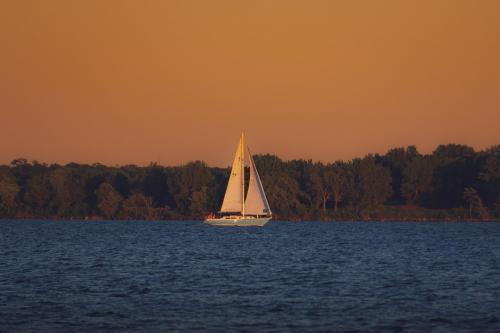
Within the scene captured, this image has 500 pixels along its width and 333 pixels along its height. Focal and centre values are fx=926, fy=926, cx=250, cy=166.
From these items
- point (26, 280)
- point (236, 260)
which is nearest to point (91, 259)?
point (236, 260)

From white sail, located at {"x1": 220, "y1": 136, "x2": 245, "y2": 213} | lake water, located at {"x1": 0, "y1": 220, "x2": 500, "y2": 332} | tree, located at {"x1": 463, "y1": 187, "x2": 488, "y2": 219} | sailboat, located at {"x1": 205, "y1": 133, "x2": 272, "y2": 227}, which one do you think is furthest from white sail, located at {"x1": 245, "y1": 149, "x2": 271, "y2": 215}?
tree, located at {"x1": 463, "y1": 187, "x2": 488, "y2": 219}

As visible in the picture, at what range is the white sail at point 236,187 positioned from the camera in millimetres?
138875

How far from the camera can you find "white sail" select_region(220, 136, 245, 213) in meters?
139

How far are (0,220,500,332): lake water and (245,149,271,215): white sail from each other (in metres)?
52.0

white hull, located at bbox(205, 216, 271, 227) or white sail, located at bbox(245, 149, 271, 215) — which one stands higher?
white sail, located at bbox(245, 149, 271, 215)

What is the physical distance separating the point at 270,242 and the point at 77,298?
62.1 m

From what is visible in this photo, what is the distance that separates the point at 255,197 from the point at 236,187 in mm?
3257

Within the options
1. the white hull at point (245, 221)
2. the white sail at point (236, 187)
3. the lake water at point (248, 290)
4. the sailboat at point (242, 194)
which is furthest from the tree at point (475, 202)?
the lake water at point (248, 290)

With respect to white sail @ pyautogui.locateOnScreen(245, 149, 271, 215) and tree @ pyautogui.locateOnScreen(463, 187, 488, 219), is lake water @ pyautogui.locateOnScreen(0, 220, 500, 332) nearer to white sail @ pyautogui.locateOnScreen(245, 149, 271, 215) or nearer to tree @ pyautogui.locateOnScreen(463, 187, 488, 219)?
white sail @ pyautogui.locateOnScreen(245, 149, 271, 215)

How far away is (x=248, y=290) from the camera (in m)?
48.8

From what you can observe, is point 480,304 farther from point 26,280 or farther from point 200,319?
point 26,280

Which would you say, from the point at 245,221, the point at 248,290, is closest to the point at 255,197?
the point at 245,221

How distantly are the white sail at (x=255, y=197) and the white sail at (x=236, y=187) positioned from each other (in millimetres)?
1217

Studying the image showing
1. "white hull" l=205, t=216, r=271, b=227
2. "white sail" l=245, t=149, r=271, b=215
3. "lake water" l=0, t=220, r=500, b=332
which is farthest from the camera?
"white hull" l=205, t=216, r=271, b=227
